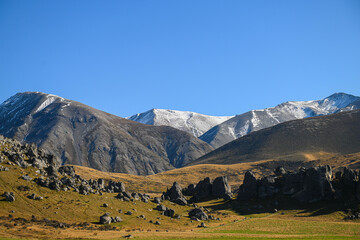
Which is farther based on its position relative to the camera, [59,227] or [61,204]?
[61,204]

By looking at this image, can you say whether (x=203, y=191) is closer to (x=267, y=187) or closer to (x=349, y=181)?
(x=267, y=187)

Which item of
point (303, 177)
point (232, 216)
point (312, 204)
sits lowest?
point (232, 216)

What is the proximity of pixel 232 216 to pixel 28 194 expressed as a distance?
201ft

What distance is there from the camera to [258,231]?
253 feet

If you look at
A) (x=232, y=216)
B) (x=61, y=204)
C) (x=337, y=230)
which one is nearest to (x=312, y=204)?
(x=232, y=216)

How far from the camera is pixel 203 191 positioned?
139 m

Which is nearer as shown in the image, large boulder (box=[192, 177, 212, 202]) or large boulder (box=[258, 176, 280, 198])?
large boulder (box=[258, 176, 280, 198])

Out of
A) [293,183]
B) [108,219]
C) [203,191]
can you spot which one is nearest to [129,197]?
[108,219]

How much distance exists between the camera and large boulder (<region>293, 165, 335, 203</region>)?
105 meters

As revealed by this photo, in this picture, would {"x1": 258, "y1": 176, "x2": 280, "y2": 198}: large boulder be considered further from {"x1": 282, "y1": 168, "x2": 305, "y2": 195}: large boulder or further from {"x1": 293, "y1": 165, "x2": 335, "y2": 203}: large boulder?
{"x1": 293, "y1": 165, "x2": 335, "y2": 203}: large boulder

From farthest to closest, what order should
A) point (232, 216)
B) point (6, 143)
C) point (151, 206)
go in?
point (232, 216) → point (151, 206) → point (6, 143)

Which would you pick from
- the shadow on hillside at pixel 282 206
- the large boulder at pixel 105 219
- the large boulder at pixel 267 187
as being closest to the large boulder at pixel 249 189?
the large boulder at pixel 267 187

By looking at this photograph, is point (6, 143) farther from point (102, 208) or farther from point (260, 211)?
point (260, 211)

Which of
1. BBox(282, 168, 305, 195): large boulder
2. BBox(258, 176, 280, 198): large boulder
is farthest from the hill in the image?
BBox(258, 176, 280, 198): large boulder
